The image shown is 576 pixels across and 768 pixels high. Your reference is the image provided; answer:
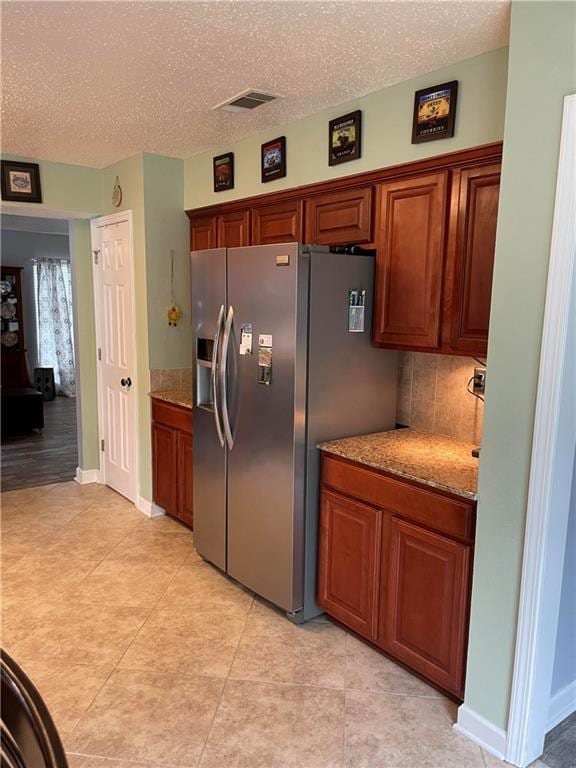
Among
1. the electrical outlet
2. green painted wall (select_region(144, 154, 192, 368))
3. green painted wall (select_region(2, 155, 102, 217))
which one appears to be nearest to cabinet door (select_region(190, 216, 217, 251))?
green painted wall (select_region(144, 154, 192, 368))

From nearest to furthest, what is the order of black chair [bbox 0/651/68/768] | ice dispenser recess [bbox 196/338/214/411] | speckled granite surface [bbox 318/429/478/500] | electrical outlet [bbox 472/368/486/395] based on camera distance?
black chair [bbox 0/651/68/768] < speckled granite surface [bbox 318/429/478/500] < electrical outlet [bbox 472/368/486/395] < ice dispenser recess [bbox 196/338/214/411]

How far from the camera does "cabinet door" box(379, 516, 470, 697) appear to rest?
81.9 inches

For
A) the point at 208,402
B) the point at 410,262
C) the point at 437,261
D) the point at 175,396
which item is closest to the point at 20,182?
the point at 175,396

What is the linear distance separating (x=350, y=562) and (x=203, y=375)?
4.17 ft

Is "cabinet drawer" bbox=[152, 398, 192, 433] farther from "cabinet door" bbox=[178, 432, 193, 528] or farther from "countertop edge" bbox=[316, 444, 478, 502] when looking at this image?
"countertop edge" bbox=[316, 444, 478, 502]

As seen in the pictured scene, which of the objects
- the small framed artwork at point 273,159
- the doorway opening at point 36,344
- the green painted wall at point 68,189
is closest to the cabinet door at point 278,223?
the small framed artwork at point 273,159

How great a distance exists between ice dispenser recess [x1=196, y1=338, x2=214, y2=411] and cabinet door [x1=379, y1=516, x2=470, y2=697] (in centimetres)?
127

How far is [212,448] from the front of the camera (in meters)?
3.05

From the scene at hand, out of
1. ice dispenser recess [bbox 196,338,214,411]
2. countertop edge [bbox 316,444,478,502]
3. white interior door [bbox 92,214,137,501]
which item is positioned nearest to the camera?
countertop edge [bbox 316,444,478,502]

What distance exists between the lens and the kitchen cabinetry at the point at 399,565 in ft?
6.84

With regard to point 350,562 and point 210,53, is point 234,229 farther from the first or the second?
point 350,562

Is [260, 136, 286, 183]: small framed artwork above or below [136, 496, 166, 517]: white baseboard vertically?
above

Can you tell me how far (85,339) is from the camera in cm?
455

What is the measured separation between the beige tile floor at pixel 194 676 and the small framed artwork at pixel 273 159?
7.47 feet
